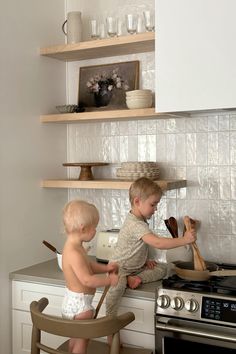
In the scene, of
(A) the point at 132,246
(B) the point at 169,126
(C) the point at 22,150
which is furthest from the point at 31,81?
(A) the point at 132,246

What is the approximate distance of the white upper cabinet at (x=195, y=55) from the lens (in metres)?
2.00

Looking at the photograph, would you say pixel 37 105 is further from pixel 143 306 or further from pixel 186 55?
pixel 143 306

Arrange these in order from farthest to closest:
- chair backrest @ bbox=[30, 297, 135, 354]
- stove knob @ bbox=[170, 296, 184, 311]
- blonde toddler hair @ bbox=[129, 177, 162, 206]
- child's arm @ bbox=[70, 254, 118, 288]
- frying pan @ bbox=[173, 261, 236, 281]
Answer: blonde toddler hair @ bbox=[129, 177, 162, 206] < frying pan @ bbox=[173, 261, 236, 281] < stove knob @ bbox=[170, 296, 184, 311] < child's arm @ bbox=[70, 254, 118, 288] < chair backrest @ bbox=[30, 297, 135, 354]

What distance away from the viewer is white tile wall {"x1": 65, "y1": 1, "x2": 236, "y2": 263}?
8.04 ft

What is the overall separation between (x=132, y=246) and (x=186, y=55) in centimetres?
92

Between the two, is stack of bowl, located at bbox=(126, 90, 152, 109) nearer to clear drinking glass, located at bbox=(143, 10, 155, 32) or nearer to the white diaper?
clear drinking glass, located at bbox=(143, 10, 155, 32)

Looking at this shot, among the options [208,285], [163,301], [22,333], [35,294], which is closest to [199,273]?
[208,285]

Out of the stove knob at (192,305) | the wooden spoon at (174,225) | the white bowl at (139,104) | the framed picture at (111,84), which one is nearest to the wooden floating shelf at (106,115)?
the white bowl at (139,104)

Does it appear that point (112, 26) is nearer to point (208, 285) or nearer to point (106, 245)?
point (106, 245)

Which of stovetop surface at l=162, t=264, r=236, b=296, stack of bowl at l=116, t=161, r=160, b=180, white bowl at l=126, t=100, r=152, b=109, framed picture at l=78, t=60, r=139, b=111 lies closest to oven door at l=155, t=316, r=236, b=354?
stovetop surface at l=162, t=264, r=236, b=296

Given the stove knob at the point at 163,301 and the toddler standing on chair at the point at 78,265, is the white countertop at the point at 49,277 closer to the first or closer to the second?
the stove knob at the point at 163,301

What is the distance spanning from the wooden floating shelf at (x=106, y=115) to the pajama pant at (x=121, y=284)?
0.77m

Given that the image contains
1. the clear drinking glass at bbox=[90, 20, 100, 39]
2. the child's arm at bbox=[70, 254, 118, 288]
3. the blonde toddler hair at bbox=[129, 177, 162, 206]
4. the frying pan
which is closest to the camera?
the child's arm at bbox=[70, 254, 118, 288]

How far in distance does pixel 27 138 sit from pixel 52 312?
933 millimetres
